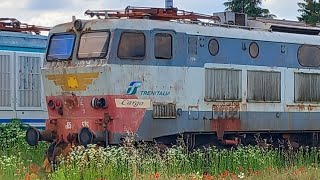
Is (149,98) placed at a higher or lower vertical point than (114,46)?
lower

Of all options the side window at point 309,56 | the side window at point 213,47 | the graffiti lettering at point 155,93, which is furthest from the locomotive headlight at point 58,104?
the side window at point 309,56

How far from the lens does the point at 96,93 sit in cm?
1505

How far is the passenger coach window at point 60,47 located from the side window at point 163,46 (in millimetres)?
1845

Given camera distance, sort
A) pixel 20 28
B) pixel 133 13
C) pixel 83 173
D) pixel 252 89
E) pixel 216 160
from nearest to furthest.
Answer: pixel 83 173 < pixel 216 160 < pixel 133 13 < pixel 252 89 < pixel 20 28

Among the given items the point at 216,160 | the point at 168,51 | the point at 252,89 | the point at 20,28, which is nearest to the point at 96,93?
the point at 168,51

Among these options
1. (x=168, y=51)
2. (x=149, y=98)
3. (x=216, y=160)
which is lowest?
(x=216, y=160)

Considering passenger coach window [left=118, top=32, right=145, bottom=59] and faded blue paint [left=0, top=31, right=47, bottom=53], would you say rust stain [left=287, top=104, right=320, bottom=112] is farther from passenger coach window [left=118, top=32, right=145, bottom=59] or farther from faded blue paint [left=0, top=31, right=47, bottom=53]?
faded blue paint [left=0, top=31, right=47, bottom=53]

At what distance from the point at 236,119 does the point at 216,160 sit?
2227 mm

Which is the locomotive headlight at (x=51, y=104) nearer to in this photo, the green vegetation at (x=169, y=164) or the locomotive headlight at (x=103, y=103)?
the green vegetation at (x=169, y=164)

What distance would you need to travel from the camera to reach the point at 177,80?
15.6 metres

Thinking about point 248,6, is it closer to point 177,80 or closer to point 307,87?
point 307,87

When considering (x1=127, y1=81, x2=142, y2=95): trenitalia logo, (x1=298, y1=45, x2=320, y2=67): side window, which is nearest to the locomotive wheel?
(x1=127, y1=81, x2=142, y2=95): trenitalia logo

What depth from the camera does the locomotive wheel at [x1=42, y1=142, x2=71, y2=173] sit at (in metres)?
14.9

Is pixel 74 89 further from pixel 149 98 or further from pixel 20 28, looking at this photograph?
pixel 20 28
